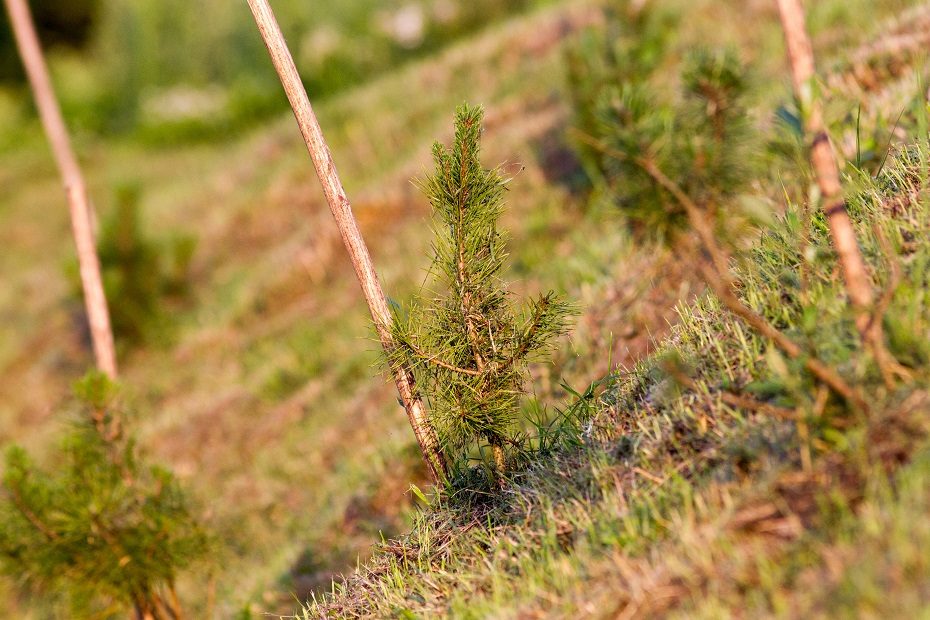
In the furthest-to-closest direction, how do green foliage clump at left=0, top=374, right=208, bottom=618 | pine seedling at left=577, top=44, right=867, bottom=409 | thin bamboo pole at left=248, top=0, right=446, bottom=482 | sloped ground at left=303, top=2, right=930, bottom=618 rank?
pine seedling at left=577, top=44, right=867, bottom=409
green foliage clump at left=0, top=374, right=208, bottom=618
thin bamboo pole at left=248, top=0, right=446, bottom=482
sloped ground at left=303, top=2, right=930, bottom=618

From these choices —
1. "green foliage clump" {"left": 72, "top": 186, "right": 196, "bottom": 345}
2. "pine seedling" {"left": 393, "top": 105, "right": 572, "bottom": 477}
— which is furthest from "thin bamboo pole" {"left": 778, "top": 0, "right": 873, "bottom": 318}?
"green foliage clump" {"left": 72, "top": 186, "right": 196, "bottom": 345}

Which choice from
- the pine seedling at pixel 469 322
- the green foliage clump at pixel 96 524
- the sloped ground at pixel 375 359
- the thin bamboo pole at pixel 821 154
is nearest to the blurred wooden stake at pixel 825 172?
the thin bamboo pole at pixel 821 154

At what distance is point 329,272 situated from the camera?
8.75m

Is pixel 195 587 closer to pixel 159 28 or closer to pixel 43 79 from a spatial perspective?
pixel 43 79

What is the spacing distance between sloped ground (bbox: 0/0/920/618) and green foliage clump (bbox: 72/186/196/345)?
0.96ft

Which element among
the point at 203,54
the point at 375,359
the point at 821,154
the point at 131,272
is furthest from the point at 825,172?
the point at 203,54

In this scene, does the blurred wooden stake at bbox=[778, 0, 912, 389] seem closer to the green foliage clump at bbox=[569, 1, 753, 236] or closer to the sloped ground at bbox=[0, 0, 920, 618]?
the sloped ground at bbox=[0, 0, 920, 618]

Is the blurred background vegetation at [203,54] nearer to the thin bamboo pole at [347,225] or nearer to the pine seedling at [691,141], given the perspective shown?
the pine seedling at [691,141]

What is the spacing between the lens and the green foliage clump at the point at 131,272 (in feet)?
27.9

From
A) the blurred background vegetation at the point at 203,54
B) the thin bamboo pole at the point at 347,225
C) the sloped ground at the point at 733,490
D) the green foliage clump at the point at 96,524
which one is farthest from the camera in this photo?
the blurred background vegetation at the point at 203,54

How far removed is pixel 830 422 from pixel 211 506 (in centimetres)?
337

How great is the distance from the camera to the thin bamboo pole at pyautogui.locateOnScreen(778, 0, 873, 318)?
2.00 meters

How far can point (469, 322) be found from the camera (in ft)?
8.34

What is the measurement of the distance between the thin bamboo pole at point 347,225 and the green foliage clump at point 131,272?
6069 millimetres
